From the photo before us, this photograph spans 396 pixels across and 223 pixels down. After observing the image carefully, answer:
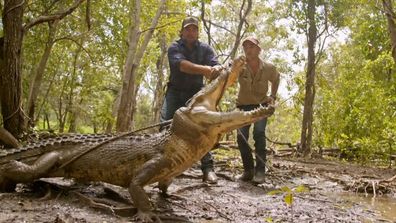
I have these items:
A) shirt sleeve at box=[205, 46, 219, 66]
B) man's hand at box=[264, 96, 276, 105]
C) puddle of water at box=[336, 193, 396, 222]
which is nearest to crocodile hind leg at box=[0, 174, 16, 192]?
shirt sleeve at box=[205, 46, 219, 66]

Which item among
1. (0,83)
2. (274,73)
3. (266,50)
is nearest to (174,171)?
(274,73)

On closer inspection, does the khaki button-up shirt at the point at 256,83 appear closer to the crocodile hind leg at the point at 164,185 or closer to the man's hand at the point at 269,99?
the man's hand at the point at 269,99

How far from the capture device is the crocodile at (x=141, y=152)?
327cm

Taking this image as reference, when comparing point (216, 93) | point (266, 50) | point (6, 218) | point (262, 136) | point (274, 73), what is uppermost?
point (266, 50)

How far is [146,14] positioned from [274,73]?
40.9ft

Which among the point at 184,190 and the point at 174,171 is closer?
the point at 174,171

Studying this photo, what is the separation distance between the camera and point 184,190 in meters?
4.47

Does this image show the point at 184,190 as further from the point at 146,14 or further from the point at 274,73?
the point at 146,14

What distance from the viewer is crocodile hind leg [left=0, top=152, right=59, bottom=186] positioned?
3.61 m

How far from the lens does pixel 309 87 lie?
13234 mm

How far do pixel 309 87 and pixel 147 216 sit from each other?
11.0 meters

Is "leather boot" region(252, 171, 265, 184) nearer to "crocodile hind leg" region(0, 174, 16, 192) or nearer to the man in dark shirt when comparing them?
the man in dark shirt

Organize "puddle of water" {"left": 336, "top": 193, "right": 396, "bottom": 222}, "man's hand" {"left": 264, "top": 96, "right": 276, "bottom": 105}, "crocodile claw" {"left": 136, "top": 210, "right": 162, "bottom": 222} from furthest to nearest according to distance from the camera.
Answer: "man's hand" {"left": 264, "top": 96, "right": 276, "bottom": 105} → "puddle of water" {"left": 336, "top": 193, "right": 396, "bottom": 222} → "crocodile claw" {"left": 136, "top": 210, "right": 162, "bottom": 222}

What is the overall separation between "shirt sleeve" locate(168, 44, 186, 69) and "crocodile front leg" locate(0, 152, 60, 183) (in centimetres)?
191
